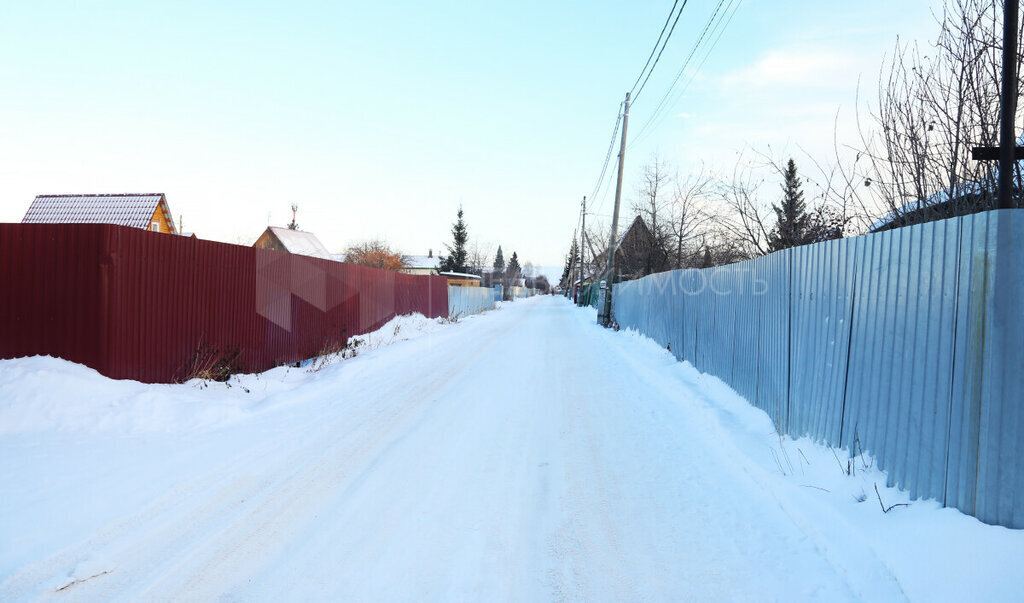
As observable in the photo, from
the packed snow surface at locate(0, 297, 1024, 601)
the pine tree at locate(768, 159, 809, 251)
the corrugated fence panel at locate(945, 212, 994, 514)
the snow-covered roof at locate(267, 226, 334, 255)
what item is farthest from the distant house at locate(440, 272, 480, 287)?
the corrugated fence panel at locate(945, 212, 994, 514)

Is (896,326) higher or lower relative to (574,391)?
higher

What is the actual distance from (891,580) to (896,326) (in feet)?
5.38

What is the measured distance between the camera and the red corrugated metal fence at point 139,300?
557 centimetres

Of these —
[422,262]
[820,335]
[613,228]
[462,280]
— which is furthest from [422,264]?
[820,335]

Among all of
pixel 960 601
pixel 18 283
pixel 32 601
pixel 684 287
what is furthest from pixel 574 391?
pixel 18 283

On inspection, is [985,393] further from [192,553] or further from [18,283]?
[18,283]

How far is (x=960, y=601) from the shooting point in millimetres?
2209

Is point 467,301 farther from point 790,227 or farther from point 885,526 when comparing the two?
point 885,526

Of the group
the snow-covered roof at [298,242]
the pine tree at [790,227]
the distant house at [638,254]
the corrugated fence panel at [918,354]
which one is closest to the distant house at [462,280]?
→ the distant house at [638,254]

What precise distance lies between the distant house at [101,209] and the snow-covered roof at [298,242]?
789 inches

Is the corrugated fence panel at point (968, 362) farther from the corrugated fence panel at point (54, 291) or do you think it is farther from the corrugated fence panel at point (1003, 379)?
the corrugated fence panel at point (54, 291)

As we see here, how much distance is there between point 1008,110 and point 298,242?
4870cm

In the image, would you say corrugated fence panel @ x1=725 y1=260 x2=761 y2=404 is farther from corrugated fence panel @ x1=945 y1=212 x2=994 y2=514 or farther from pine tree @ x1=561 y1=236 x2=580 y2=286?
pine tree @ x1=561 y1=236 x2=580 y2=286

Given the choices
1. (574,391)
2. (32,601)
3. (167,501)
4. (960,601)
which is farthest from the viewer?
(574,391)
